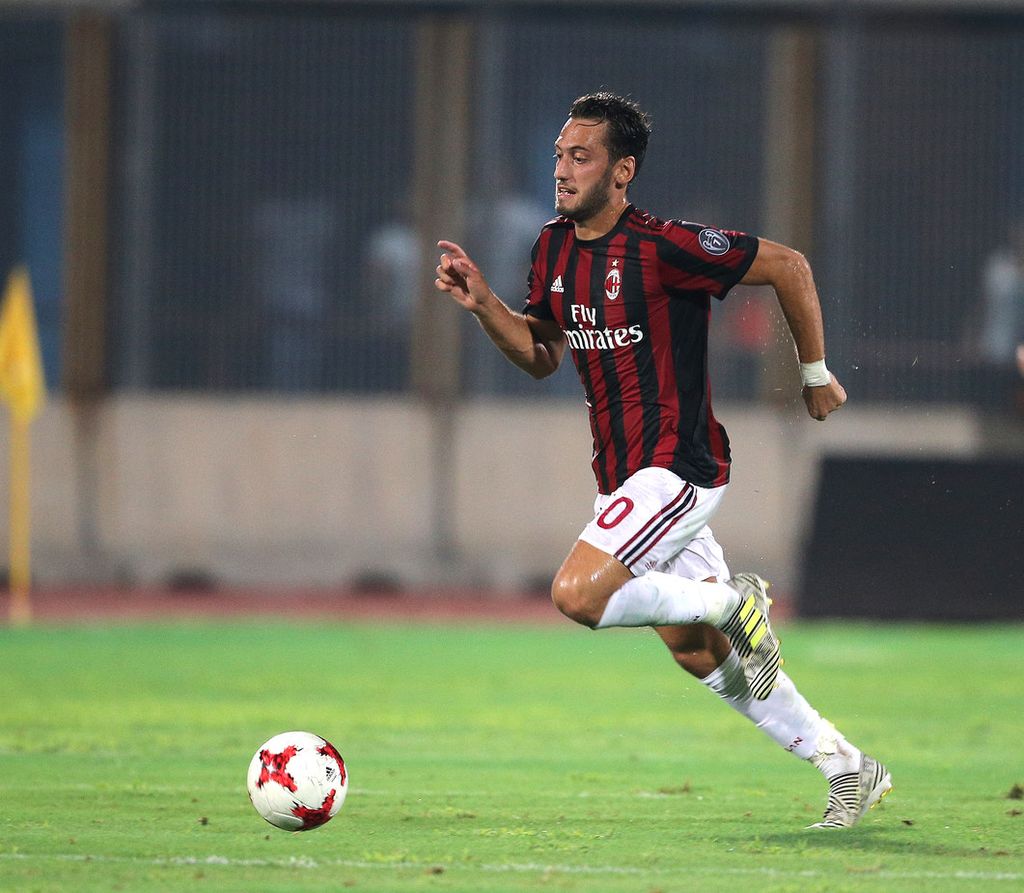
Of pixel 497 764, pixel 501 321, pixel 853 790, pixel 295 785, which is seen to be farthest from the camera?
pixel 497 764

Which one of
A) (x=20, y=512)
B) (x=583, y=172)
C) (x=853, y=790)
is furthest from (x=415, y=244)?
(x=853, y=790)

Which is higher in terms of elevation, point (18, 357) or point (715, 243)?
point (715, 243)

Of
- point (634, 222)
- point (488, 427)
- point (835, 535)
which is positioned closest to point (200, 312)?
point (488, 427)

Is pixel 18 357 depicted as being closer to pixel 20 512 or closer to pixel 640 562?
pixel 20 512

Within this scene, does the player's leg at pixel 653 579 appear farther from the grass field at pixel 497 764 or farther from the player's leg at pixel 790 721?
the grass field at pixel 497 764

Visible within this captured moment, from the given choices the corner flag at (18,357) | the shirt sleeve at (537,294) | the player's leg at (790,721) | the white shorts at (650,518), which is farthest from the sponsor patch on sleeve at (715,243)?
the corner flag at (18,357)

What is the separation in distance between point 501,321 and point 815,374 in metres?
1.12

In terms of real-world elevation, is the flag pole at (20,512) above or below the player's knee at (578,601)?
below

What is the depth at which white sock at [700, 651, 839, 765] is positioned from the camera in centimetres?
651

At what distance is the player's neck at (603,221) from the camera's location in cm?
656

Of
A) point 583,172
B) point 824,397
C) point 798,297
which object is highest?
point 583,172

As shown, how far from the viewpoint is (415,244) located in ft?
66.7

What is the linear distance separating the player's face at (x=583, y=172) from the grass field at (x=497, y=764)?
83.4 inches

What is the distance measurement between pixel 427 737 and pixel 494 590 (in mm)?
10792
